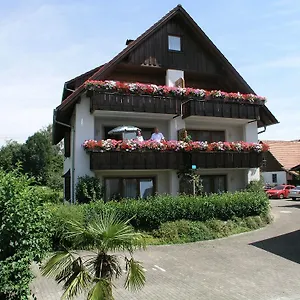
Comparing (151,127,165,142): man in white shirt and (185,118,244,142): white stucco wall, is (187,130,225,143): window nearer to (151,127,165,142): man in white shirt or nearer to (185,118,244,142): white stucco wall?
(185,118,244,142): white stucco wall

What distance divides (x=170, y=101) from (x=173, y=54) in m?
3.00

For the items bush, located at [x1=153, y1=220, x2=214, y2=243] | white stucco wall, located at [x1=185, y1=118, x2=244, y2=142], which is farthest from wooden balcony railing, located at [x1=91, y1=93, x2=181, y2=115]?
bush, located at [x1=153, y1=220, x2=214, y2=243]

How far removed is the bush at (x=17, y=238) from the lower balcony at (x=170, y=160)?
34.5 ft

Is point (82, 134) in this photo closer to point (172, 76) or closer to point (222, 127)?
point (172, 76)

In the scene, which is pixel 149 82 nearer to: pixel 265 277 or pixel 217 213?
pixel 217 213

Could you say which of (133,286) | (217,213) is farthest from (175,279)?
(217,213)

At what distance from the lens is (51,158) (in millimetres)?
56656

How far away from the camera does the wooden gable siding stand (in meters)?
19.5

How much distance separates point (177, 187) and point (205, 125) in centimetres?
432

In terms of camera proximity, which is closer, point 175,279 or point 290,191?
point 175,279

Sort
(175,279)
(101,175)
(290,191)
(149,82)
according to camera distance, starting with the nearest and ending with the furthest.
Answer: (175,279)
(101,175)
(149,82)
(290,191)

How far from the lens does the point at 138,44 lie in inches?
757

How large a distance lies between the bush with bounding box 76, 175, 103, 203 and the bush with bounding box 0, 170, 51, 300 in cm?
1010

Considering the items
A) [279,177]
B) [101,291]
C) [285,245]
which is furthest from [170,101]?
[279,177]
